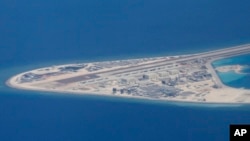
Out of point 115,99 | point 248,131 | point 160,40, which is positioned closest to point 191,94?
point 115,99

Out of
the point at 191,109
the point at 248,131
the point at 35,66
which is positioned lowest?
the point at 248,131

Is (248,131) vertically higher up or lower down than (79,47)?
lower down

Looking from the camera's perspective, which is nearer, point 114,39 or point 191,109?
point 191,109

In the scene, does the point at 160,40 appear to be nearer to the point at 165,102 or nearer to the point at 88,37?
the point at 88,37

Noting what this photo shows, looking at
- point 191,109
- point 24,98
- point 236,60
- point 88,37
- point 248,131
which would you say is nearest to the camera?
point 248,131

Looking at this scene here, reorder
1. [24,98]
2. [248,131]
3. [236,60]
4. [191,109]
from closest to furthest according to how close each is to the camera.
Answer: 1. [248,131]
2. [191,109]
3. [24,98]
4. [236,60]

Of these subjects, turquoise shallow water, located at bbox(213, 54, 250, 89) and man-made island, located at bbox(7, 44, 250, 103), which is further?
turquoise shallow water, located at bbox(213, 54, 250, 89)

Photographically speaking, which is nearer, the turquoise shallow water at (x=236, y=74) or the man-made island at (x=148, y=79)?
the man-made island at (x=148, y=79)
